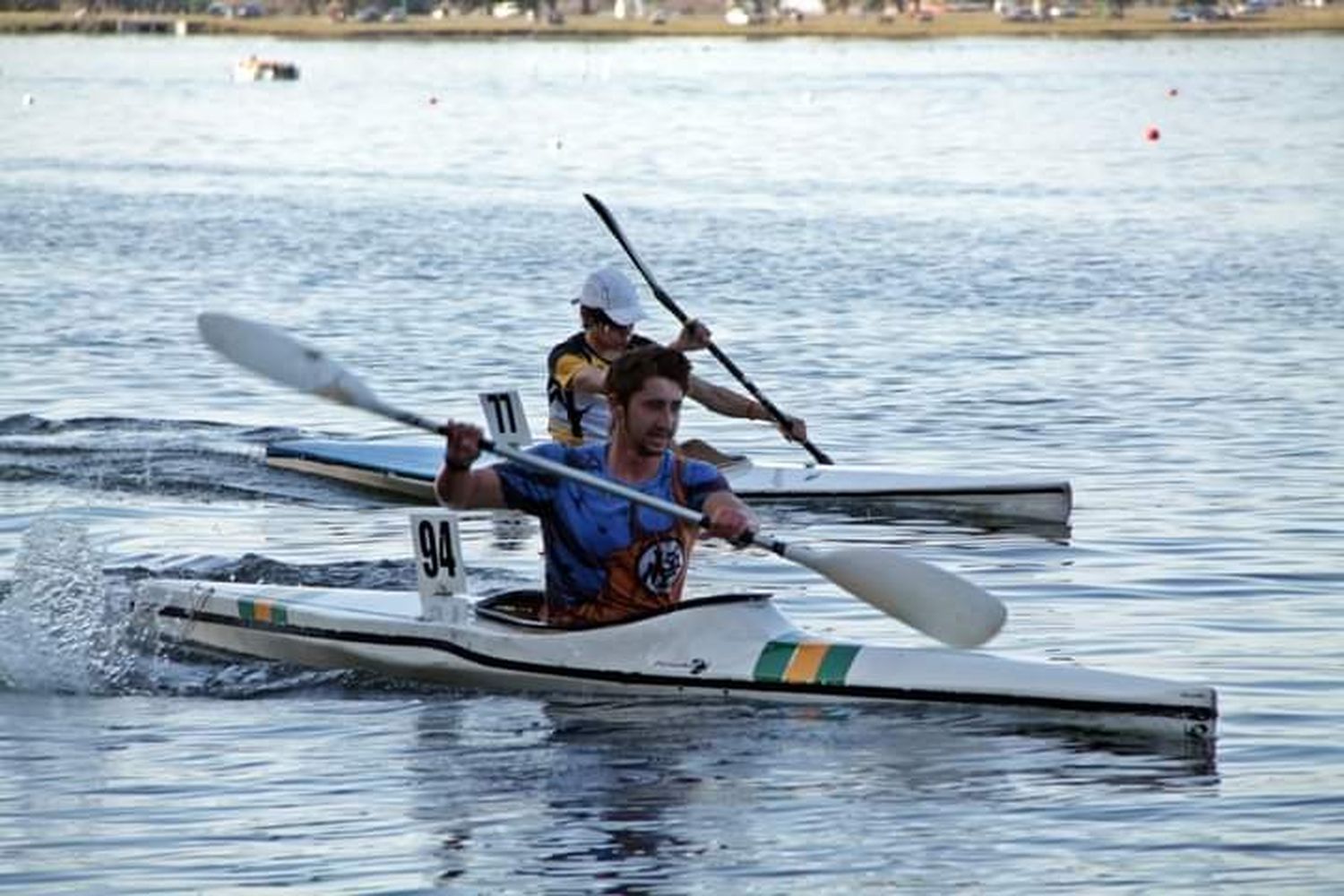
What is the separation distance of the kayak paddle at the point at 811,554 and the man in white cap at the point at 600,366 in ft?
8.35

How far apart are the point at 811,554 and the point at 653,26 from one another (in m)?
161

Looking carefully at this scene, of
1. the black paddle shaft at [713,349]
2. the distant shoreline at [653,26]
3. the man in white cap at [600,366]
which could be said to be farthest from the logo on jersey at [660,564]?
the distant shoreline at [653,26]

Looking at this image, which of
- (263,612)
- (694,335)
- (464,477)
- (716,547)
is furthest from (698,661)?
(716,547)

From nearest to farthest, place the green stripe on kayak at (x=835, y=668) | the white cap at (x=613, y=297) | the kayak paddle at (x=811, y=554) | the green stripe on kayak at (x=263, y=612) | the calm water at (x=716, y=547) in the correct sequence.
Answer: the calm water at (x=716, y=547), the kayak paddle at (x=811, y=554), the green stripe on kayak at (x=835, y=668), the green stripe on kayak at (x=263, y=612), the white cap at (x=613, y=297)

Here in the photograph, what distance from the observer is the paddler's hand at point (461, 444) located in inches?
396

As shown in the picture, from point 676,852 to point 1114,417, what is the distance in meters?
11.3

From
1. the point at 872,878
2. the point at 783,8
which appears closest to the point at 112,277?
the point at 872,878

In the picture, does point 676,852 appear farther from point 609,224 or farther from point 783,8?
point 783,8

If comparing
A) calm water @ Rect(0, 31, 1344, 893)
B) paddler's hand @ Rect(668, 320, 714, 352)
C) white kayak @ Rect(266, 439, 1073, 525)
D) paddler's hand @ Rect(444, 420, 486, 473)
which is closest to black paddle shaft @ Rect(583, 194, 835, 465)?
white kayak @ Rect(266, 439, 1073, 525)

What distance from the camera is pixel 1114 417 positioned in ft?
65.8

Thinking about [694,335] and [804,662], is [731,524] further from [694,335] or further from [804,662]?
[694,335]

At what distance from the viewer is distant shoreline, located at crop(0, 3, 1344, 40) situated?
149375 mm

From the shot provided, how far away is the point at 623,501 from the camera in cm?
1069

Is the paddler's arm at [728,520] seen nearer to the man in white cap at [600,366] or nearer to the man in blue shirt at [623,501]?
the man in blue shirt at [623,501]
